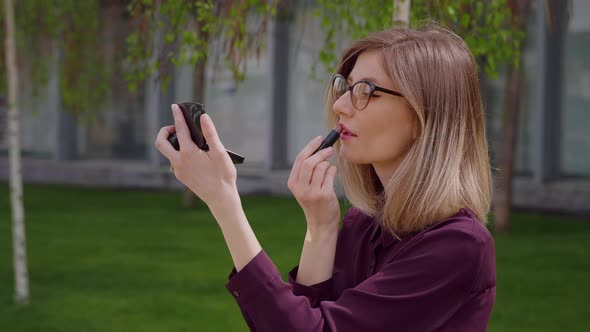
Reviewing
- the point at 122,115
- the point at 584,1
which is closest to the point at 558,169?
the point at 584,1

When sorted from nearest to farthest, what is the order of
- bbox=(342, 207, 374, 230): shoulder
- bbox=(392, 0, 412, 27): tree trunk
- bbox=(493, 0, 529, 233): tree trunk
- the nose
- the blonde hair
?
the blonde hair < the nose < bbox=(342, 207, 374, 230): shoulder < bbox=(392, 0, 412, 27): tree trunk < bbox=(493, 0, 529, 233): tree trunk

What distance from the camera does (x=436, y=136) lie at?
1.80m

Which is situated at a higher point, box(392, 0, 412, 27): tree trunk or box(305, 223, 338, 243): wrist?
box(392, 0, 412, 27): tree trunk

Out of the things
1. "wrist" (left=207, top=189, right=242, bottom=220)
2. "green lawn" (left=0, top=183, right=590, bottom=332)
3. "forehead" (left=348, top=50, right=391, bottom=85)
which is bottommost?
"green lawn" (left=0, top=183, right=590, bottom=332)

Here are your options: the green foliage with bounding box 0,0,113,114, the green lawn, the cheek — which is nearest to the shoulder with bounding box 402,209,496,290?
the cheek

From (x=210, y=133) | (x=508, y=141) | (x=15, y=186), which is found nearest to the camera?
(x=210, y=133)

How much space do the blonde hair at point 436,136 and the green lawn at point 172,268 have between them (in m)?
4.18

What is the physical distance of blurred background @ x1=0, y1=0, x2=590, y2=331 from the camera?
425 cm

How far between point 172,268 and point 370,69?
6.40 metres

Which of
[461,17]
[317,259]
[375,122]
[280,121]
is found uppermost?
[461,17]

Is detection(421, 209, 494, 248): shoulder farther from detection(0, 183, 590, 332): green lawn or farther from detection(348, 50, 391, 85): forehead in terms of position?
detection(0, 183, 590, 332): green lawn

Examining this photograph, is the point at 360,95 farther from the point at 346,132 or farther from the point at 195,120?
the point at 195,120

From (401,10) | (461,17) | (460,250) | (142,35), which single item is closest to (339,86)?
(460,250)

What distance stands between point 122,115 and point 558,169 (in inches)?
358
